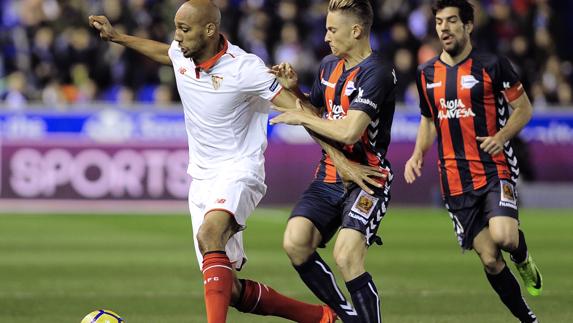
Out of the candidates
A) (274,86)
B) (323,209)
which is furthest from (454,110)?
(274,86)

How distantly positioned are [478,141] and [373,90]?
1474 millimetres

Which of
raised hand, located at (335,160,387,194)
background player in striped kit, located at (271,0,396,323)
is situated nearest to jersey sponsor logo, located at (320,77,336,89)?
background player in striped kit, located at (271,0,396,323)

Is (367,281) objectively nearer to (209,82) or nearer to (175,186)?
(209,82)

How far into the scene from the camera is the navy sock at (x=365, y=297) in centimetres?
729

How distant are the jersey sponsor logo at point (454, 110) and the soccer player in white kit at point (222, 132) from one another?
57.7 inches

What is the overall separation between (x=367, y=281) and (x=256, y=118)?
131 cm

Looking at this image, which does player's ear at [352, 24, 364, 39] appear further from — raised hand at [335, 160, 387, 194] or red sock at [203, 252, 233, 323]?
red sock at [203, 252, 233, 323]

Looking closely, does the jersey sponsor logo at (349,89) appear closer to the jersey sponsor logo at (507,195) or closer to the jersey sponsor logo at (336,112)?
the jersey sponsor logo at (336,112)

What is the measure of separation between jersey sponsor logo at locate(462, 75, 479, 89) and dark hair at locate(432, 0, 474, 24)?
1.27ft

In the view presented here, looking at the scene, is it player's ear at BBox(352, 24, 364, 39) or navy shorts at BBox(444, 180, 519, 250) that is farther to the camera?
navy shorts at BBox(444, 180, 519, 250)

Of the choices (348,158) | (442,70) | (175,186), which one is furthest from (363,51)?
(175,186)

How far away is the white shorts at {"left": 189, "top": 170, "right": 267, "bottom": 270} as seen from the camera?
24.4ft

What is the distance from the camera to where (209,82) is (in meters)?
7.62

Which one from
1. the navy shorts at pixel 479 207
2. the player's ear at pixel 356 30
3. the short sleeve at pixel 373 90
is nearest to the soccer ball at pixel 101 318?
the short sleeve at pixel 373 90
